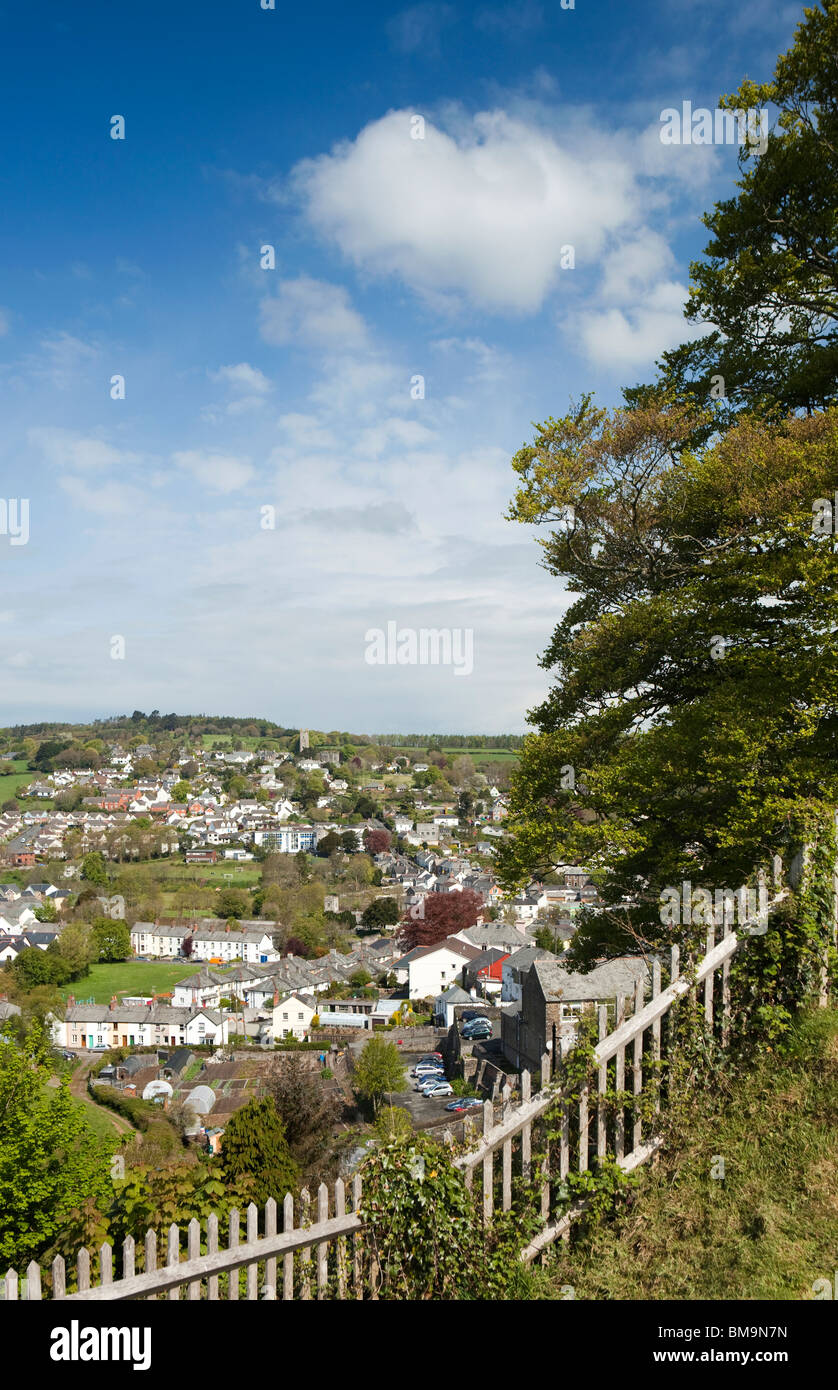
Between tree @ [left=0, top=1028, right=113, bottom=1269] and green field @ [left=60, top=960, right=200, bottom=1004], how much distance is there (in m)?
53.9

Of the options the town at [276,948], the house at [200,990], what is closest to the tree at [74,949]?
the town at [276,948]

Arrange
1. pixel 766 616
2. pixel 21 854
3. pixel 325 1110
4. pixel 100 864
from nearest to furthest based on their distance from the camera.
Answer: pixel 766 616 → pixel 325 1110 → pixel 100 864 → pixel 21 854

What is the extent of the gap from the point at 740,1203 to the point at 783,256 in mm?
10994

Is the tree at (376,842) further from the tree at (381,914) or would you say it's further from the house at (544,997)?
the house at (544,997)

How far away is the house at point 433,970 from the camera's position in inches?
2717

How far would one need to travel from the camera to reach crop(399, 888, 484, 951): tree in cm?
7738

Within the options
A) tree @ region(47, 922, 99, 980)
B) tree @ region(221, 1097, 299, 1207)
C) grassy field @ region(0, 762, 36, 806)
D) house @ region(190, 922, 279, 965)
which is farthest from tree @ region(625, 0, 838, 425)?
grassy field @ region(0, 762, 36, 806)

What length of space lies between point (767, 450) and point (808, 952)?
5.79 m

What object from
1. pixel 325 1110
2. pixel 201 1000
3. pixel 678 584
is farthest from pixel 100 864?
pixel 678 584

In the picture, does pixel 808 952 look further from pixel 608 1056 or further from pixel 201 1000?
pixel 201 1000

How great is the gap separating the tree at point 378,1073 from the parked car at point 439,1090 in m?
1.31

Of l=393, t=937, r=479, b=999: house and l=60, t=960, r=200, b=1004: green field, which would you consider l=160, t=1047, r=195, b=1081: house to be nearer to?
l=60, t=960, r=200, b=1004: green field
